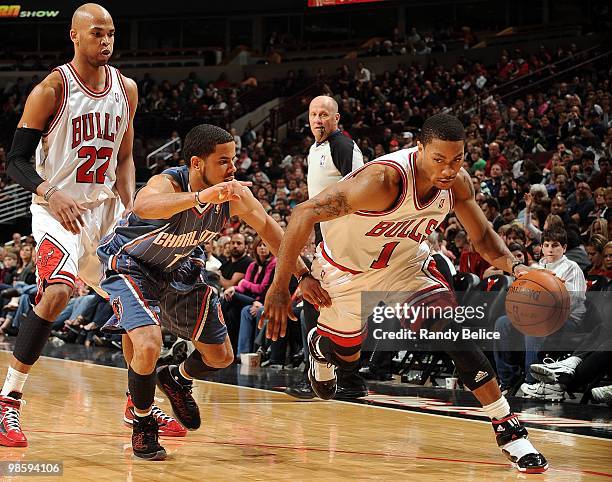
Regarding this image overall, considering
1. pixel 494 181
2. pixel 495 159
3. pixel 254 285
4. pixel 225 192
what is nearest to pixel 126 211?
pixel 225 192

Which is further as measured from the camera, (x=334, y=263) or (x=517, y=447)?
(x=334, y=263)

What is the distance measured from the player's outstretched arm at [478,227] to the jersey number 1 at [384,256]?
Answer: 14.4 inches

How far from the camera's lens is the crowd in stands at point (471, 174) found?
27.3ft

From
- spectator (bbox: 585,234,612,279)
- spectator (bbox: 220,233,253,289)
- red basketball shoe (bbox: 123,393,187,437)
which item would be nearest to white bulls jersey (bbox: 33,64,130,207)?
red basketball shoe (bbox: 123,393,187,437)

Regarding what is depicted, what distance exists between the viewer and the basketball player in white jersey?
14.8 feet

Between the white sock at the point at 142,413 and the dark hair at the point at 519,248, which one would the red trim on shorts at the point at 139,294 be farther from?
the dark hair at the point at 519,248

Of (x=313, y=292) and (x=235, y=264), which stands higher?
(x=313, y=292)

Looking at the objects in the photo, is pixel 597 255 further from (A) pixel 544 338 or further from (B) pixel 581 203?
(B) pixel 581 203

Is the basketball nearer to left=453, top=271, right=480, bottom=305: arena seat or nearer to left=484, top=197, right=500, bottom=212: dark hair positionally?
left=453, top=271, right=480, bottom=305: arena seat

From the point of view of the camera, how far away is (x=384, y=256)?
4.65m

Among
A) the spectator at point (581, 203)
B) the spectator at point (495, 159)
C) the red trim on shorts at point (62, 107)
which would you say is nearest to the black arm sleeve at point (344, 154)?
the red trim on shorts at point (62, 107)

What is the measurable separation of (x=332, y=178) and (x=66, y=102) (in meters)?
2.13

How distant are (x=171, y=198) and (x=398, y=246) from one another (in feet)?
3.88

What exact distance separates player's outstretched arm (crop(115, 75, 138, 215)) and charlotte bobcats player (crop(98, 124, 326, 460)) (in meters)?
0.46
